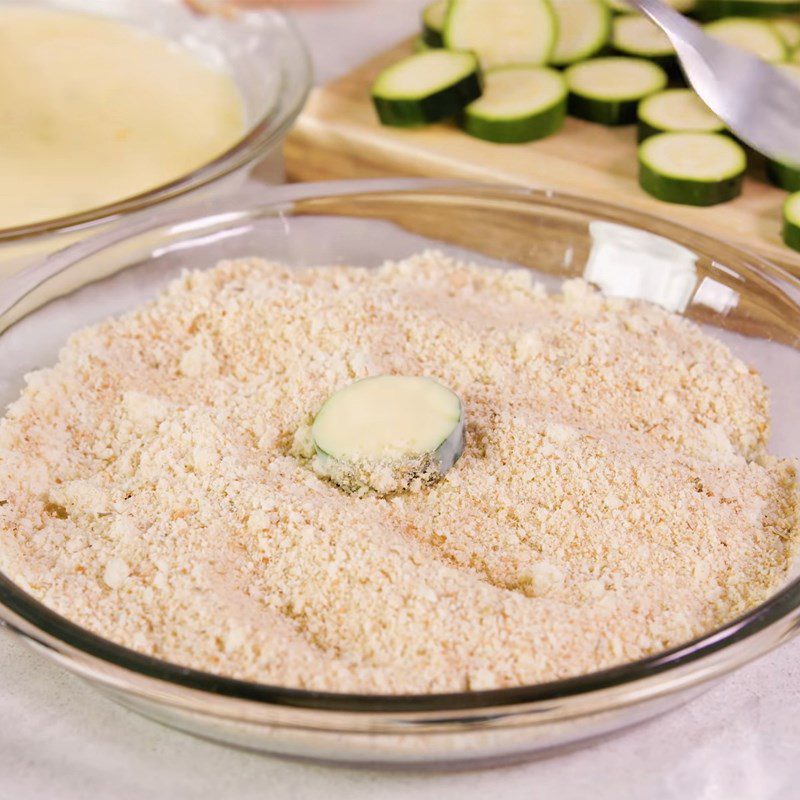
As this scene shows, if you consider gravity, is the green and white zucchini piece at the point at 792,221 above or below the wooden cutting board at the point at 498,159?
above

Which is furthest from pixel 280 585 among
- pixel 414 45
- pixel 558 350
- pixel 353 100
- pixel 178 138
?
pixel 414 45

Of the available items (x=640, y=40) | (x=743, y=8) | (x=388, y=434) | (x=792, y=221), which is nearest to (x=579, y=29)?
(x=640, y=40)

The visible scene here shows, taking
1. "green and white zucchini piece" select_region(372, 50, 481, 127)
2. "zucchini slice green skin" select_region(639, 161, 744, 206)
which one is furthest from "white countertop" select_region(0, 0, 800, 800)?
"green and white zucchini piece" select_region(372, 50, 481, 127)

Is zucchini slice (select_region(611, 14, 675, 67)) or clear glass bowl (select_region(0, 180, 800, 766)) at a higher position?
clear glass bowl (select_region(0, 180, 800, 766))

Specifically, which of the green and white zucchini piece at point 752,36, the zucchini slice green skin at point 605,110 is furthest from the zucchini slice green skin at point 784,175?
the green and white zucchini piece at point 752,36

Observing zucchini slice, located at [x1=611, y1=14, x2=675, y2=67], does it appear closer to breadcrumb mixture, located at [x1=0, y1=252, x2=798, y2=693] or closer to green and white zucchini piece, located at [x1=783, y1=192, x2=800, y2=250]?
green and white zucchini piece, located at [x1=783, y1=192, x2=800, y2=250]

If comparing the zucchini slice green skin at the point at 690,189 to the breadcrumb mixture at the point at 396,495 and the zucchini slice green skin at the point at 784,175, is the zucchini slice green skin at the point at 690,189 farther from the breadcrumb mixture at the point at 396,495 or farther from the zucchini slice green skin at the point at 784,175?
the breadcrumb mixture at the point at 396,495

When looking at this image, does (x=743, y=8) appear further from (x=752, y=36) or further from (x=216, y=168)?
(x=216, y=168)
